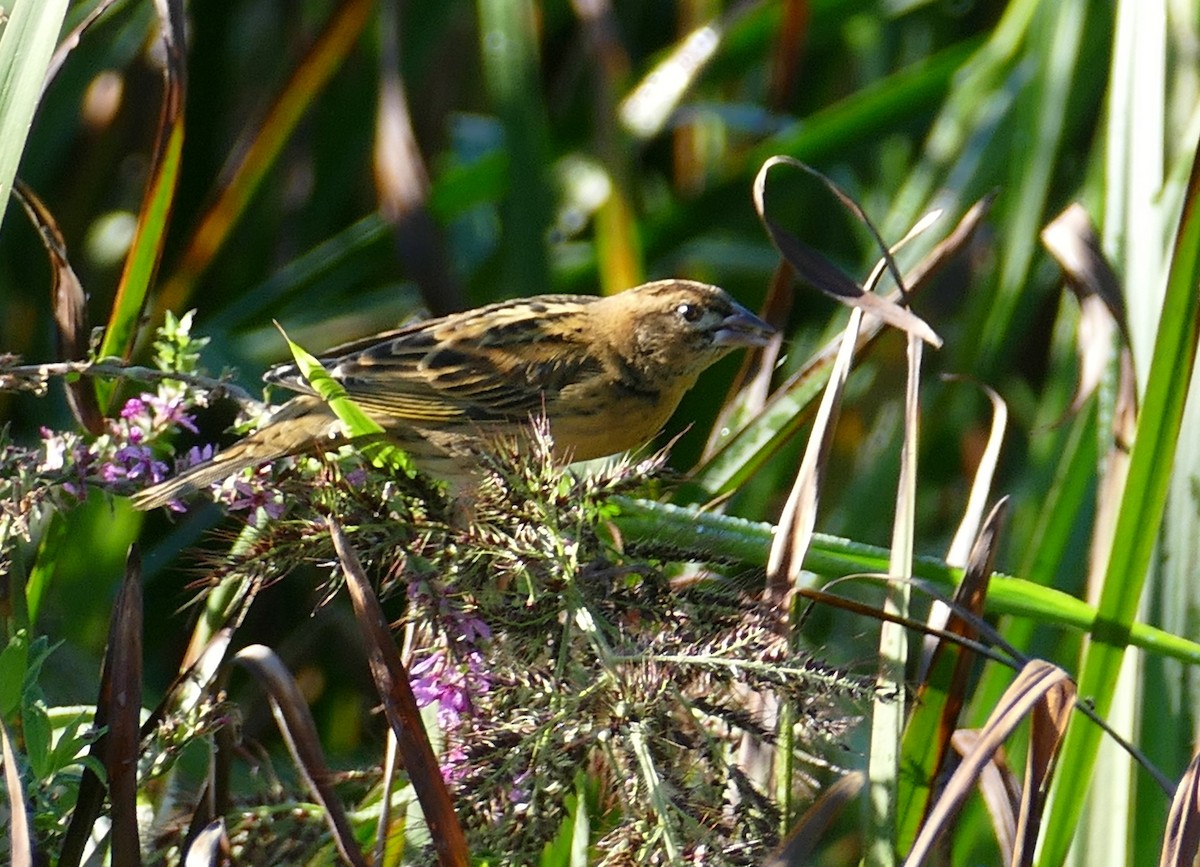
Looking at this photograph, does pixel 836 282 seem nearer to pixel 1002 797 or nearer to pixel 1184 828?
pixel 1002 797

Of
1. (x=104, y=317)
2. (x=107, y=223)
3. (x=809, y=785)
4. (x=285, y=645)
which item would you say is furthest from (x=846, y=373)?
(x=107, y=223)

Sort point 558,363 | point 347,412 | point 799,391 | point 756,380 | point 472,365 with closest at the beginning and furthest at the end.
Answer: point 347,412 → point 799,391 → point 756,380 → point 472,365 → point 558,363

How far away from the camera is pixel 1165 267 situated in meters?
2.04

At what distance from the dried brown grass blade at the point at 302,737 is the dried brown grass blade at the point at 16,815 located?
0.23m

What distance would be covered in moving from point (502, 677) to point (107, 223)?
2666 millimetres

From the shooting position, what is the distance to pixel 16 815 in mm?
1215

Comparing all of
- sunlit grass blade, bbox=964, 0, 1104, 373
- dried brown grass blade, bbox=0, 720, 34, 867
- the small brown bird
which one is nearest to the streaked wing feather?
the small brown bird

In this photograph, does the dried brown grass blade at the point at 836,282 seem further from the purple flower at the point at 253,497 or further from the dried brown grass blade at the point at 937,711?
the purple flower at the point at 253,497

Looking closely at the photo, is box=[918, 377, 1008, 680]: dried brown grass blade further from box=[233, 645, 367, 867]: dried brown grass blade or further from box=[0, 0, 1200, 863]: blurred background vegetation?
box=[233, 645, 367, 867]: dried brown grass blade

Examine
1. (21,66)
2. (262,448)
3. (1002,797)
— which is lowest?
(1002,797)

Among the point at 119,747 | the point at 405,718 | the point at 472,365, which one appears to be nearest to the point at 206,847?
the point at 119,747

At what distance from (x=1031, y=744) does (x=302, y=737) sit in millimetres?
699

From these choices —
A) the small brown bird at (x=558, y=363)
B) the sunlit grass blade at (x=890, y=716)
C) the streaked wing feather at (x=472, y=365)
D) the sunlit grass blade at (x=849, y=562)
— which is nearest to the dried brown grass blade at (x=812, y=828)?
the sunlit grass blade at (x=890, y=716)

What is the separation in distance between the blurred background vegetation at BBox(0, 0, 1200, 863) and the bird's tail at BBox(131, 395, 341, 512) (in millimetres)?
531
